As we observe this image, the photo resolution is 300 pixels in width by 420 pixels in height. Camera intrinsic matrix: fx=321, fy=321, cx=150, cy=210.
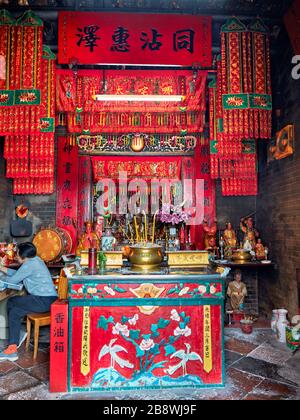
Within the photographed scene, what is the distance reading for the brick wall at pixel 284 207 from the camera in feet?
12.9

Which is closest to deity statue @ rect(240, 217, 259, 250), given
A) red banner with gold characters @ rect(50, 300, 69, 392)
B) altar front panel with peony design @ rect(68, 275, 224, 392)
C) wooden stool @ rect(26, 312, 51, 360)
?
altar front panel with peony design @ rect(68, 275, 224, 392)

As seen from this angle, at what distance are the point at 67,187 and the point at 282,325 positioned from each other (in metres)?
3.86

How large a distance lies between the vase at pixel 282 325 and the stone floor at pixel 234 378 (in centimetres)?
11

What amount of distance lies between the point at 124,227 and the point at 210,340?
428 centimetres

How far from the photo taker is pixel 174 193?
625 cm

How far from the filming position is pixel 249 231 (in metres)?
5.16

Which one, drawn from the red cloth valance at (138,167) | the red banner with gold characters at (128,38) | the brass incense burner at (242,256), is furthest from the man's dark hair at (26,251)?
the brass incense burner at (242,256)

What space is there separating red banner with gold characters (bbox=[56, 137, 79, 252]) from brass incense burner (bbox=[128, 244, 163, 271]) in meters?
2.64

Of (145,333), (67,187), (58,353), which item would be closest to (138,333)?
(145,333)

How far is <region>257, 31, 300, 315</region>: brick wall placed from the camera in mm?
3938

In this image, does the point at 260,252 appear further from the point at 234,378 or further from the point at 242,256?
the point at 234,378

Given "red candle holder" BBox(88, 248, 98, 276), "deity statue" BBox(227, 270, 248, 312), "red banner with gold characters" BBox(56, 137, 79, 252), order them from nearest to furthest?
"red candle holder" BBox(88, 248, 98, 276) < "deity statue" BBox(227, 270, 248, 312) < "red banner with gold characters" BBox(56, 137, 79, 252)

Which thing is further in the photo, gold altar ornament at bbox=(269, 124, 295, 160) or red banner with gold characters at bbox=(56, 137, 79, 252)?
red banner with gold characters at bbox=(56, 137, 79, 252)

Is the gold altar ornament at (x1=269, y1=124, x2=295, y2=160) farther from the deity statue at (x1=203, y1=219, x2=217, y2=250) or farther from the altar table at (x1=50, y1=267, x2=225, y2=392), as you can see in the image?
the altar table at (x1=50, y1=267, x2=225, y2=392)
